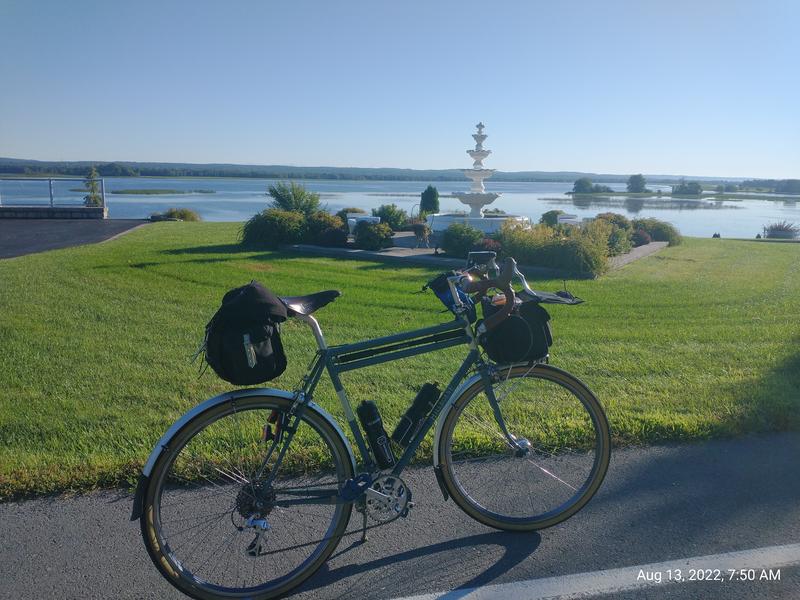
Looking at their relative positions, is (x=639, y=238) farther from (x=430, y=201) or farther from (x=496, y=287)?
(x=496, y=287)

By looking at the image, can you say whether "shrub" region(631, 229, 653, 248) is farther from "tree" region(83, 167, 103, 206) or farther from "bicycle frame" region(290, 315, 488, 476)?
"tree" region(83, 167, 103, 206)

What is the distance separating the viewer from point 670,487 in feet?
12.4

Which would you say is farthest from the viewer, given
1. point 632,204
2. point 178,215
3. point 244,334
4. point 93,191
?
point 632,204

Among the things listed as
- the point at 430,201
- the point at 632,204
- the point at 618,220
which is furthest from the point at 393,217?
the point at 632,204

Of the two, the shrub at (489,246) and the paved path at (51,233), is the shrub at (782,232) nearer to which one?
the shrub at (489,246)

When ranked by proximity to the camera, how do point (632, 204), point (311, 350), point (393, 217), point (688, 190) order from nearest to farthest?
point (311, 350) → point (393, 217) → point (632, 204) → point (688, 190)

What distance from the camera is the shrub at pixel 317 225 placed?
54.7 feet

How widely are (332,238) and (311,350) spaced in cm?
975

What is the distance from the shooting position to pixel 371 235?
15.8 m

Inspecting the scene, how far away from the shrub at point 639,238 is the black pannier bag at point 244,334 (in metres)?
16.4

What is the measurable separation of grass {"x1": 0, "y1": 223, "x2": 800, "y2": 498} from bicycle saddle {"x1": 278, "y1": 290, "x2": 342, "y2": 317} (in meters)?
1.72

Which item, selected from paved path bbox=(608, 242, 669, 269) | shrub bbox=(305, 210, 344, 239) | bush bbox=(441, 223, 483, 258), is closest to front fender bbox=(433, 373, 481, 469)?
paved path bbox=(608, 242, 669, 269)

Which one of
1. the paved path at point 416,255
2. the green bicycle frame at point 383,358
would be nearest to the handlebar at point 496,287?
the green bicycle frame at point 383,358

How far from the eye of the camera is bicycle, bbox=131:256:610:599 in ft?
9.39
